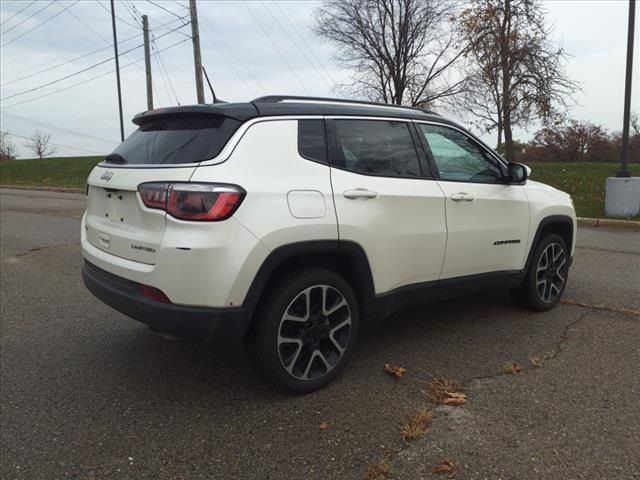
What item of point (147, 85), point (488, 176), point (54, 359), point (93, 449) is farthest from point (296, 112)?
point (147, 85)

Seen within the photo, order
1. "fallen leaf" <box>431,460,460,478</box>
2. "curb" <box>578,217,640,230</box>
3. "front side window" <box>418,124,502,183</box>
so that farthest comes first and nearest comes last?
1. "curb" <box>578,217,640,230</box>
2. "front side window" <box>418,124,502,183</box>
3. "fallen leaf" <box>431,460,460,478</box>

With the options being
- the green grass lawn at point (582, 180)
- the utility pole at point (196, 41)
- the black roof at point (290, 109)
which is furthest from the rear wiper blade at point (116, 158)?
the utility pole at point (196, 41)

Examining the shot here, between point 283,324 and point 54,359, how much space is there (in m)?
1.98

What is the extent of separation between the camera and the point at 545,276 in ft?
15.6

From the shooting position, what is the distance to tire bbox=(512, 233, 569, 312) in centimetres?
462

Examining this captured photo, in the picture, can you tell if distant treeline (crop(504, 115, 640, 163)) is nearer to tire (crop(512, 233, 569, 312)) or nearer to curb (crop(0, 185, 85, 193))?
curb (crop(0, 185, 85, 193))

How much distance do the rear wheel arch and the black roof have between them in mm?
810

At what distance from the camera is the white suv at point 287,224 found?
278cm

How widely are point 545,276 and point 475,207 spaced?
4.13ft

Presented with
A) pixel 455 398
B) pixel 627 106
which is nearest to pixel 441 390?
pixel 455 398

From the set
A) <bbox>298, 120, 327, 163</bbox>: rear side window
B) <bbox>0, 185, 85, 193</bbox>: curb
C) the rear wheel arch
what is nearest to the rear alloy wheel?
the rear wheel arch

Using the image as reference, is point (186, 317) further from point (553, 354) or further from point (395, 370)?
point (553, 354)

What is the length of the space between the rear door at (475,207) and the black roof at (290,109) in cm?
29

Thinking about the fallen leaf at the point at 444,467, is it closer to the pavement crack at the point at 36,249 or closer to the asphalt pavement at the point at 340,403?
the asphalt pavement at the point at 340,403
